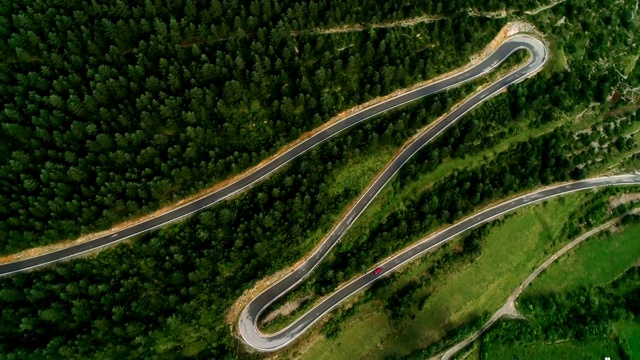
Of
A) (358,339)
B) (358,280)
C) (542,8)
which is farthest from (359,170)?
(542,8)

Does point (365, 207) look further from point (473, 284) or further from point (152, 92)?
point (152, 92)

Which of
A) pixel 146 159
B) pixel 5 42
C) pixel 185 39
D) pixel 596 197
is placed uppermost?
pixel 185 39

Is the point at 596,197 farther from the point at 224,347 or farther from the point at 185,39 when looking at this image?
the point at 185,39

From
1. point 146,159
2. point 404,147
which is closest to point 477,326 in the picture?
point 404,147

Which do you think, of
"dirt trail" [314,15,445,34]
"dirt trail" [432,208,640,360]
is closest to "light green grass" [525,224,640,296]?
"dirt trail" [432,208,640,360]

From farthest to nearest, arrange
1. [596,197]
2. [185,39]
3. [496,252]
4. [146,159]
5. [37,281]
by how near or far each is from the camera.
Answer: [596,197]
[496,252]
[185,39]
[146,159]
[37,281]

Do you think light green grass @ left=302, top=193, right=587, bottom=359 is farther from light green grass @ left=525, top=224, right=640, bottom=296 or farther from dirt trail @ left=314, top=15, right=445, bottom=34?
dirt trail @ left=314, top=15, right=445, bottom=34

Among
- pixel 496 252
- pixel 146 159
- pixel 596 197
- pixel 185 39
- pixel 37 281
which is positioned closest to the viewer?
pixel 37 281
